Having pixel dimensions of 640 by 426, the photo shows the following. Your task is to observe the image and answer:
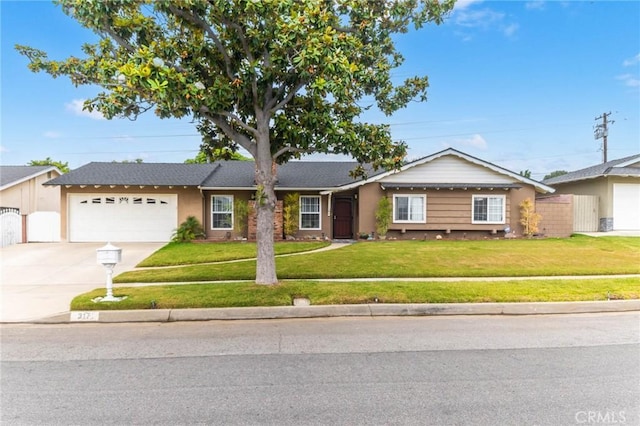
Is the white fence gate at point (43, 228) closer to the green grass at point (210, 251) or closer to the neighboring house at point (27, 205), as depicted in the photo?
the neighboring house at point (27, 205)

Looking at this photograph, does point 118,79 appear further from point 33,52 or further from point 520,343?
point 520,343

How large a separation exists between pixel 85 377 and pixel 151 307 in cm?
287

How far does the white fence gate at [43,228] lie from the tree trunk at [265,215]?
14.5 metres

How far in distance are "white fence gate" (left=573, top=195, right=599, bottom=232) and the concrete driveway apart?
2116cm

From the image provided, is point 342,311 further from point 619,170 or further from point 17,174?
point 17,174

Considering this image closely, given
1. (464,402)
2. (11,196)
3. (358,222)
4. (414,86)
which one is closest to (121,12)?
(414,86)

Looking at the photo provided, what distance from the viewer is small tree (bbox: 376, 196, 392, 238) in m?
17.2

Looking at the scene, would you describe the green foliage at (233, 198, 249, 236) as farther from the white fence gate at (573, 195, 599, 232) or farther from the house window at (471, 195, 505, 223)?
the white fence gate at (573, 195, 599, 232)

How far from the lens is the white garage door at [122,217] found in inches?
714

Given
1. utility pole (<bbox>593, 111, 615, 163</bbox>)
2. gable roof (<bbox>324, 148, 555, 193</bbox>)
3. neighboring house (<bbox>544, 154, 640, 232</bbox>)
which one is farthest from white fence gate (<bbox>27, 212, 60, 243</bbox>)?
utility pole (<bbox>593, 111, 615, 163</bbox>)

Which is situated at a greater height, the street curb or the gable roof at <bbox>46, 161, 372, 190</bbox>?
the gable roof at <bbox>46, 161, 372, 190</bbox>

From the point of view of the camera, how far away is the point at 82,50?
863 centimetres

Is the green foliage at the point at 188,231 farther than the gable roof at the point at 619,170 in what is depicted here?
No

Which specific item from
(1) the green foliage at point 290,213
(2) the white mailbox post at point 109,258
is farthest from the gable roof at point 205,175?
(2) the white mailbox post at point 109,258
